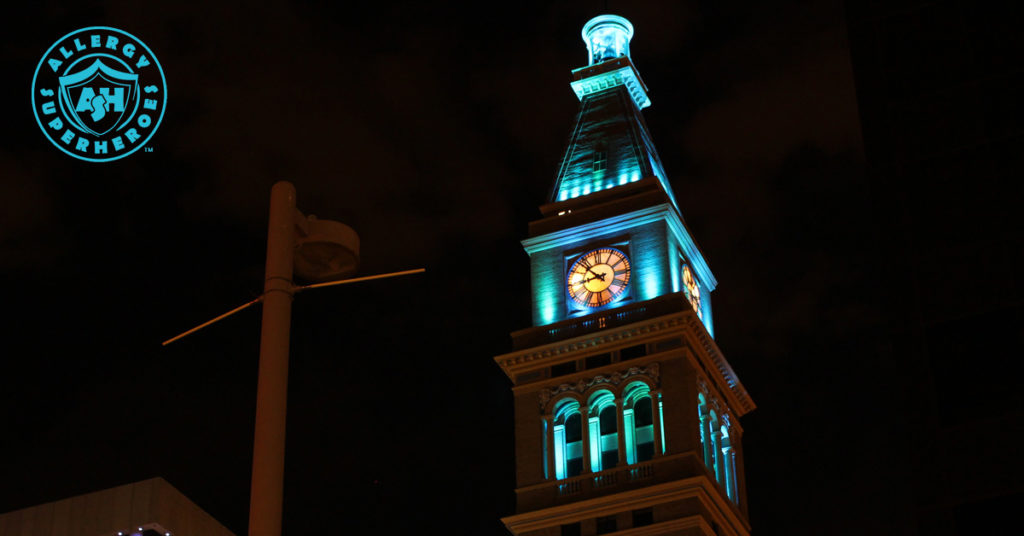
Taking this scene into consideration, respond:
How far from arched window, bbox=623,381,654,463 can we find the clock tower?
0.27 ft

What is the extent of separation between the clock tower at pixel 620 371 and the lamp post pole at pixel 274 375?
73.2 meters

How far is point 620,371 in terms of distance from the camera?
9394 cm

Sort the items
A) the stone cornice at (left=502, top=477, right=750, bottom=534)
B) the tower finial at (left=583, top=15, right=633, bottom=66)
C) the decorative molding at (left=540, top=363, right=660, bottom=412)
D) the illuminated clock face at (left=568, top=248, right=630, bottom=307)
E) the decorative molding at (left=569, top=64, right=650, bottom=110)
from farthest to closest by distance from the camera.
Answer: the tower finial at (left=583, top=15, right=633, bottom=66), the decorative molding at (left=569, top=64, right=650, bottom=110), the illuminated clock face at (left=568, top=248, right=630, bottom=307), the decorative molding at (left=540, top=363, right=660, bottom=412), the stone cornice at (left=502, top=477, right=750, bottom=534)

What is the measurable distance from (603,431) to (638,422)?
2.13 metres

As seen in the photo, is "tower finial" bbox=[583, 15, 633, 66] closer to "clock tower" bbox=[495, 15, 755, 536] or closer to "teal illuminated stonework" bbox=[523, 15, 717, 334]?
"teal illuminated stonework" bbox=[523, 15, 717, 334]

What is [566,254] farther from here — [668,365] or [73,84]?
[73,84]

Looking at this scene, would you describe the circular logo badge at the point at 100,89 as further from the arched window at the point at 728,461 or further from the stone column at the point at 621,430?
the arched window at the point at 728,461

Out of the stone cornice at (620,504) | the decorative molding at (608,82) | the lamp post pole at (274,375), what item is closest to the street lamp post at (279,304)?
the lamp post pole at (274,375)

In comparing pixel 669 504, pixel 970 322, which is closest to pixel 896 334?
pixel 970 322

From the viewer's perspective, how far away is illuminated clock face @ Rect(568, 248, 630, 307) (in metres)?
97.9

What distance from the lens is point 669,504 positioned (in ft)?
292

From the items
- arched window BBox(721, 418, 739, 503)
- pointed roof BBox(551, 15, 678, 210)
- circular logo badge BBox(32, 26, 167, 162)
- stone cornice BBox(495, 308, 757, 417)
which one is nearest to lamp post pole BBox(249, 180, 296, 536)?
circular logo badge BBox(32, 26, 167, 162)

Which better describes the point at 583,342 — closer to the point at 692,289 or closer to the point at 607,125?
the point at 692,289

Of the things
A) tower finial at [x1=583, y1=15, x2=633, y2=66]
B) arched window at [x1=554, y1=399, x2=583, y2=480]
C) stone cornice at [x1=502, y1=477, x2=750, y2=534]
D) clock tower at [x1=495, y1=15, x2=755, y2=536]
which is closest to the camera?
stone cornice at [x1=502, y1=477, x2=750, y2=534]
